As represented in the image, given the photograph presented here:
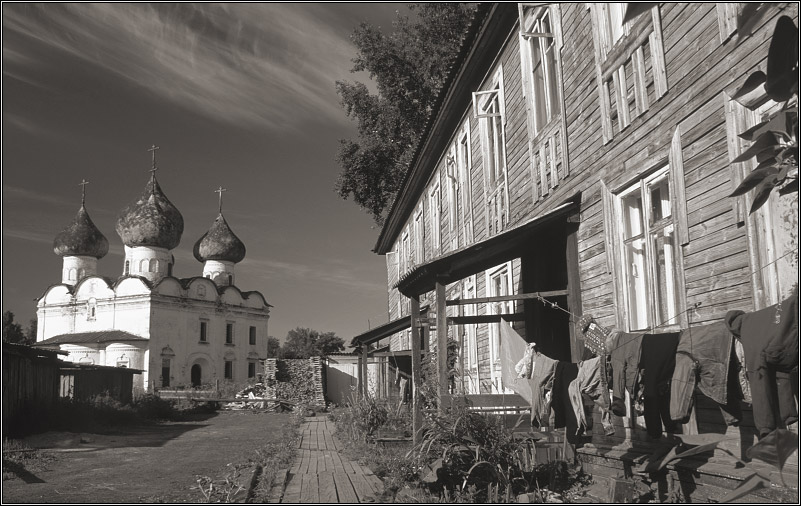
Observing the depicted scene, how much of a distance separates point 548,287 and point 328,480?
163 inches

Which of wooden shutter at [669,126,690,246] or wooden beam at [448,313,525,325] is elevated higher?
wooden shutter at [669,126,690,246]

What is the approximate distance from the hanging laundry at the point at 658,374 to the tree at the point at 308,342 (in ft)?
309

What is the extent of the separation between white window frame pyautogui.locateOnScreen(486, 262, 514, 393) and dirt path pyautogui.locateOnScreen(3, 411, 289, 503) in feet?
14.5

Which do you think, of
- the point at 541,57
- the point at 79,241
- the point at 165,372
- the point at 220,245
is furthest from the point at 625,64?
the point at 79,241

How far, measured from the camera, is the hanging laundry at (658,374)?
18.4 feet

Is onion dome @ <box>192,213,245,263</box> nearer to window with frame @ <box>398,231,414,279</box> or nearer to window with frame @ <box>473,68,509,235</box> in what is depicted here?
window with frame @ <box>398,231,414,279</box>

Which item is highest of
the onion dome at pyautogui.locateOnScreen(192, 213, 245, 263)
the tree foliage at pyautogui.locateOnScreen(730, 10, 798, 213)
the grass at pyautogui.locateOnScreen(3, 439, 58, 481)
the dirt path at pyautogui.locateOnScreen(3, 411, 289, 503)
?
the onion dome at pyautogui.locateOnScreen(192, 213, 245, 263)

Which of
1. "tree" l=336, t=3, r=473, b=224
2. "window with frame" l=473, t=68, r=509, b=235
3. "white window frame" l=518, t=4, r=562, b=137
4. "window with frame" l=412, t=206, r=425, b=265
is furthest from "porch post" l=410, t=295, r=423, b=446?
"tree" l=336, t=3, r=473, b=224

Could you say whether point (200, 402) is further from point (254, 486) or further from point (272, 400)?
point (254, 486)

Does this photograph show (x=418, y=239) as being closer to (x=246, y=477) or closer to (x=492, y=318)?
(x=492, y=318)

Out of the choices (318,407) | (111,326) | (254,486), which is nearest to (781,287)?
(254,486)

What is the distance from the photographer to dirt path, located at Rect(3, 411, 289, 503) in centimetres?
852

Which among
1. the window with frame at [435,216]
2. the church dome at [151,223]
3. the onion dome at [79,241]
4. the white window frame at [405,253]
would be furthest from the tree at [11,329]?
the window with frame at [435,216]

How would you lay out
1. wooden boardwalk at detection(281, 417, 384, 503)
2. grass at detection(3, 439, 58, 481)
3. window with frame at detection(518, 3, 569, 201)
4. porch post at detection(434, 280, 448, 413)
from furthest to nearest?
grass at detection(3, 439, 58, 481), window with frame at detection(518, 3, 569, 201), porch post at detection(434, 280, 448, 413), wooden boardwalk at detection(281, 417, 384, 503)
